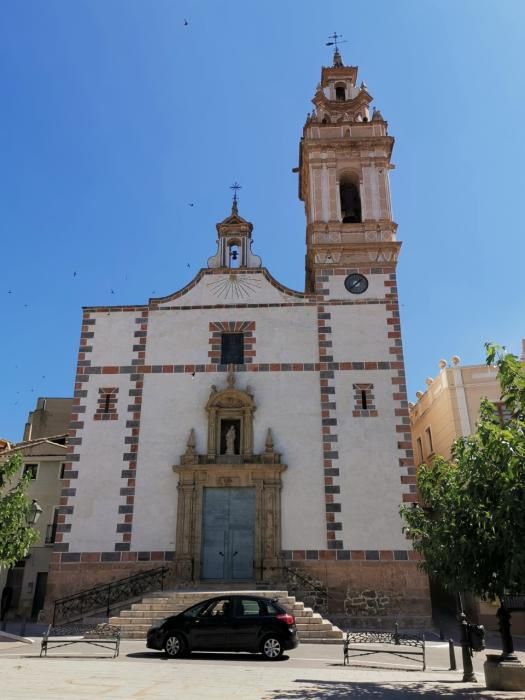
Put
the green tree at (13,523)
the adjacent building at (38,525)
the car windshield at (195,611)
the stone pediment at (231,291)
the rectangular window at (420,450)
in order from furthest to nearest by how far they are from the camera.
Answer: the rectangular window at (420,450), the adjacent building at (38,525), the stone pediment at (231,291), the green tree at (13,523), the car windshield at (195,611)

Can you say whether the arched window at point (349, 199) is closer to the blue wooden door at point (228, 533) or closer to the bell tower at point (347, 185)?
the bell tower at point (347, 185)

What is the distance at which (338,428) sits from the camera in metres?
21.8

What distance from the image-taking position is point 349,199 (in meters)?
27.7

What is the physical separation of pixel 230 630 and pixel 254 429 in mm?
9652

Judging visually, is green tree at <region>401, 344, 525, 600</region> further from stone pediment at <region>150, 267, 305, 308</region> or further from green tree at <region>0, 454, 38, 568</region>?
stone pediment at <region>150, 267, 305, 308</region>

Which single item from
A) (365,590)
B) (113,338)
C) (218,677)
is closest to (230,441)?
(113,338)

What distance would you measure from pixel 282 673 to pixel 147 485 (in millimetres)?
11266

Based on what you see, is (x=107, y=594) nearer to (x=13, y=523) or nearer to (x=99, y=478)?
(x=99, y=478)

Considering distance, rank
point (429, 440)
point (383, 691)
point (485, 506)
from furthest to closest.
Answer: point (429, 440), point (485, 506), point (383, 691)

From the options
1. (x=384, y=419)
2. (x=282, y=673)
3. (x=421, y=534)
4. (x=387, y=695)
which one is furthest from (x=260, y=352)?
(x=387, y=695)

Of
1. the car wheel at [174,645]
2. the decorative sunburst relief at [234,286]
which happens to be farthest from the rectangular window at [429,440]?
the car wheel at [174,645]

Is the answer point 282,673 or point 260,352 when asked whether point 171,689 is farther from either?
point 260,352

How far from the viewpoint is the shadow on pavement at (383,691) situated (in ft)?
29.4

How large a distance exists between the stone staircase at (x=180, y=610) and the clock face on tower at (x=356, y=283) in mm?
11681
